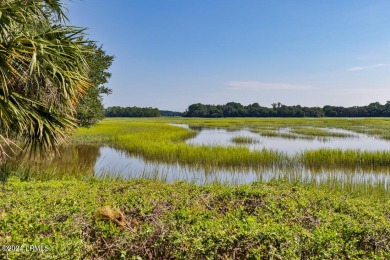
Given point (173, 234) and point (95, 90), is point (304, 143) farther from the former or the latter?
point (173, 234)

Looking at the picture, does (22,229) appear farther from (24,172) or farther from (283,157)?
(283,157)

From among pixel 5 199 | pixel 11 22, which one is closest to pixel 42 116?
pixel 11 22

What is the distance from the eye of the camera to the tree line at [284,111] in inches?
4050

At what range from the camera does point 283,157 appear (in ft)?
47.7

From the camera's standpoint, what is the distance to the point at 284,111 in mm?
111375

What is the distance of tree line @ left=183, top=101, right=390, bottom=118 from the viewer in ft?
338

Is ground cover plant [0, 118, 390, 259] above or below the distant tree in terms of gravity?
below

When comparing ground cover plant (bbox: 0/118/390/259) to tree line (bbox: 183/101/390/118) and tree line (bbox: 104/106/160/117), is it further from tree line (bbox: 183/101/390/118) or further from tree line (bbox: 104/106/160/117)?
tree line (bbox: 104/106/160/117)

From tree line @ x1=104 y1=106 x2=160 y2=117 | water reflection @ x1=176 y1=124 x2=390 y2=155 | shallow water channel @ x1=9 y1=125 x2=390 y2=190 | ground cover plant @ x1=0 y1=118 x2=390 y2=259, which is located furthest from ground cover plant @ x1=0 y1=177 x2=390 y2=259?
tree line @ x1=104 y1=106 x2=160 y2=117

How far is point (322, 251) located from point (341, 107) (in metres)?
124

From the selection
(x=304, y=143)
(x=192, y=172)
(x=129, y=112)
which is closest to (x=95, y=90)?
(x=192, y=172)

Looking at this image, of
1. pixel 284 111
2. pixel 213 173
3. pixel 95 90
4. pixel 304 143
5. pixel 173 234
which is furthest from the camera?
pixel 284 111

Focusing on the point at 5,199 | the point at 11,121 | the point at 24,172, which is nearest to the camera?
the point at 5,199

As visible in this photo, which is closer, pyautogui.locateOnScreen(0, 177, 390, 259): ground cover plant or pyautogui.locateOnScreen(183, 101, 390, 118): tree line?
pyautogui.locateOnScreen(0, 177, 390, 259): ground cover plant
